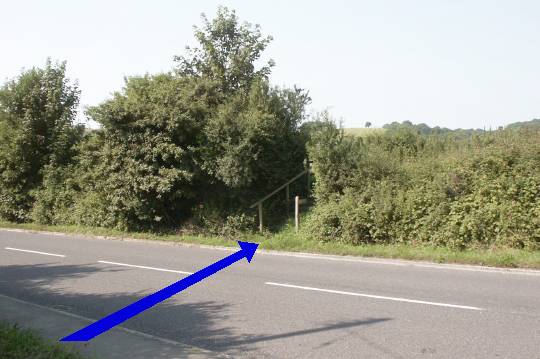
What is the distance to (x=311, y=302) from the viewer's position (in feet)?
26.3

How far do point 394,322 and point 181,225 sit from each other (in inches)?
503

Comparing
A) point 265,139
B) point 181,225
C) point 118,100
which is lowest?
point 181,225

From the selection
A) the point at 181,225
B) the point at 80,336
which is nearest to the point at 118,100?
the point at 181,225

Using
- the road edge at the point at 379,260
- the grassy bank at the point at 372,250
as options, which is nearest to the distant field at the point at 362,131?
the grassy bank at the point at 372,250

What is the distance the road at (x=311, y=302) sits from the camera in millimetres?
5941

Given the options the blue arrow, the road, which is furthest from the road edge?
the blue arrow

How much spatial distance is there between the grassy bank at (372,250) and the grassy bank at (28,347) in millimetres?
8381

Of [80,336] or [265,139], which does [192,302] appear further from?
[265,139]

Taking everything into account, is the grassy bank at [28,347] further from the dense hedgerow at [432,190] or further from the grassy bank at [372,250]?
the dense hedgerow at [432,190]

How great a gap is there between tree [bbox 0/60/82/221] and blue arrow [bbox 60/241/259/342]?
14.2m

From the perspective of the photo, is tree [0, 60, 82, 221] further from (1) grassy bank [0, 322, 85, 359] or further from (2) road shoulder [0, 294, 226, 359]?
(1) grassy bank [0, 322, 85, 359]

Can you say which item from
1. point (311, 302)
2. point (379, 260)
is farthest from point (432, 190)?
point (311, 302)

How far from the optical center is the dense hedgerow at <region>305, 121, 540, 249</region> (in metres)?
12.0

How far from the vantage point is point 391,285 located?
9.12m
